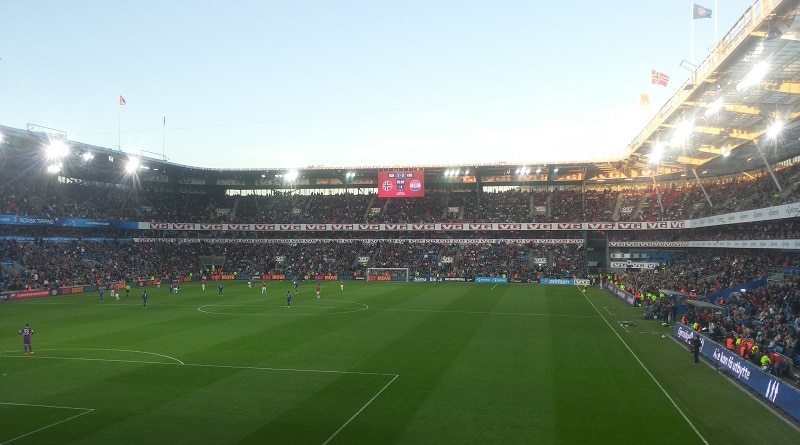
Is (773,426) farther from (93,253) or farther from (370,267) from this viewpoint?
(93,253)

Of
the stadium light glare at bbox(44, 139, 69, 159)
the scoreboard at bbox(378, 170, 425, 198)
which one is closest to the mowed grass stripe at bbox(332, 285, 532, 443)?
the scoreboard at bbox(378, 170, 425, 198)

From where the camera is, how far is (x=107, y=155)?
200 ft

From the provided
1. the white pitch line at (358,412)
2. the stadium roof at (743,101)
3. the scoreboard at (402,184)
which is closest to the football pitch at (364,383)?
the white pitch line at (358,412)

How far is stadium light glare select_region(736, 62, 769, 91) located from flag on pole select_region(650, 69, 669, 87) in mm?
7439

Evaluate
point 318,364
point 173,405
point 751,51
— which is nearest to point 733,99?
point 751,51

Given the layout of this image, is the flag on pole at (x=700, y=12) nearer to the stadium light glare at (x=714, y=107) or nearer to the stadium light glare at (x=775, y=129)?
the stadium light glare at (x=714, y=107)

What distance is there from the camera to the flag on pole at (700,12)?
91.6ft

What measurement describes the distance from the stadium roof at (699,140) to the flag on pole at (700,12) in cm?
228

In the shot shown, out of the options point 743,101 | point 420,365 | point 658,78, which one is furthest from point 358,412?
point 658,78

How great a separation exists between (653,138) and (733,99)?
1416 cm

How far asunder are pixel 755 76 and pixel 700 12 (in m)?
4.20

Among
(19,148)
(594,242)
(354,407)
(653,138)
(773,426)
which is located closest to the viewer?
(773,426)

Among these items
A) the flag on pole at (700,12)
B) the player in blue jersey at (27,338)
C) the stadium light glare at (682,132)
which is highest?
the flag on pole at (700,12)

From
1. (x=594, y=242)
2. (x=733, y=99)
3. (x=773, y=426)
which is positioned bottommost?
(x=773, y=426)
